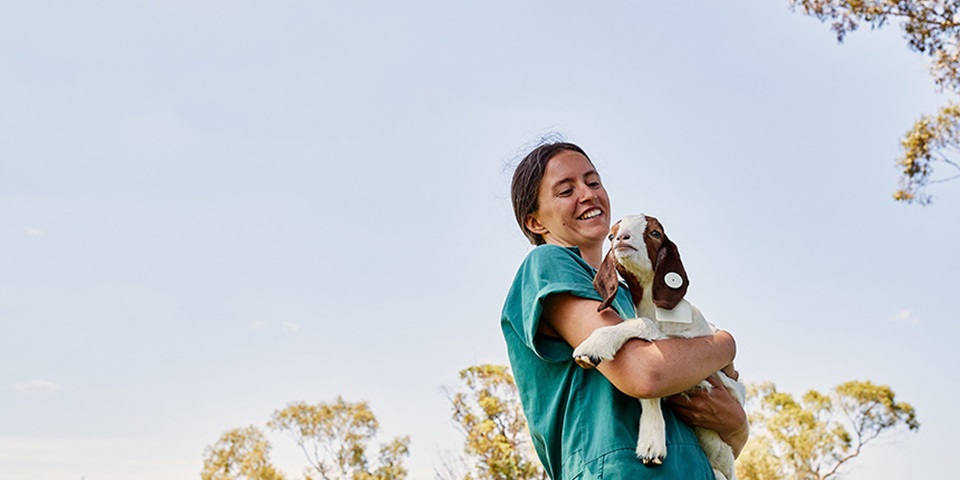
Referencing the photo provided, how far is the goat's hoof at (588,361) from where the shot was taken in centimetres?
235

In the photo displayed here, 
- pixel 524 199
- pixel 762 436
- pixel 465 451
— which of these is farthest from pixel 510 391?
pixel 524 199

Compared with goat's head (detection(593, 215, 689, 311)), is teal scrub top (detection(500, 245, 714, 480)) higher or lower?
lower

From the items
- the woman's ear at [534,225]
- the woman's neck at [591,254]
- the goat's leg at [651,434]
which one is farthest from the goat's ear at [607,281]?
the woman's ear at [534,225]

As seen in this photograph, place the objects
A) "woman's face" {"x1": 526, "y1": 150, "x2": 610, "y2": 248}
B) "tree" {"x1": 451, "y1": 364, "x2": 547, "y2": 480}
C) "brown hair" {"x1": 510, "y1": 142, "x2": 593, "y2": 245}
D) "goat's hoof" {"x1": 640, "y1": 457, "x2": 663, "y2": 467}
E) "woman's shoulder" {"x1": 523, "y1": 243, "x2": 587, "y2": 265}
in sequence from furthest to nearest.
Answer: "tree" {"x1": 451, "y1": 364, "x2": 547, "y2": 480} → "brown hair" {"x1": 510, "y1": 142, "x2": 593, "y2": 245} → "woman's face" {"x1": 526, "y1": 150, "x2": 610, "y2": 248} → "woman's shoulder" {"x1": 523, "y1": 243, "x2": 587, "y2": 265} → "goat's hoof" {"x1": 640, "y1": 457, "x2": 663, "y2": 467}

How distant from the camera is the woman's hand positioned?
2541mm

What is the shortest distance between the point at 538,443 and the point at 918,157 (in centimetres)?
1437

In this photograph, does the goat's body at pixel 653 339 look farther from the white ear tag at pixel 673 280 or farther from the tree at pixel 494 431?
the tree at pixel 494 431

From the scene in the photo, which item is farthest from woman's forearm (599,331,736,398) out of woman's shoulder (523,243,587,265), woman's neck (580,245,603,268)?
woman's neck (580,245,603,268)

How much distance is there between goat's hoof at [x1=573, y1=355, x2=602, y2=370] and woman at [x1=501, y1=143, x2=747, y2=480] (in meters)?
0.03

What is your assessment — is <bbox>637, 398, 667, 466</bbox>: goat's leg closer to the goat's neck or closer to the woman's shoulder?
the goat's neck

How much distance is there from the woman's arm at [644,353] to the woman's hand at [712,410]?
9cm

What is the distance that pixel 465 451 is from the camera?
23062mm

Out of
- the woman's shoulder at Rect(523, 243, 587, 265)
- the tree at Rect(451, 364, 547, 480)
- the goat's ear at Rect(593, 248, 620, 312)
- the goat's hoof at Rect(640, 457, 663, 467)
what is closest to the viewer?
the goat's hoof at Rect(640, 457, 663, 467)

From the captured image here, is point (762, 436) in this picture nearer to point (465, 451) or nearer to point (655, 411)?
point (465, 451)
